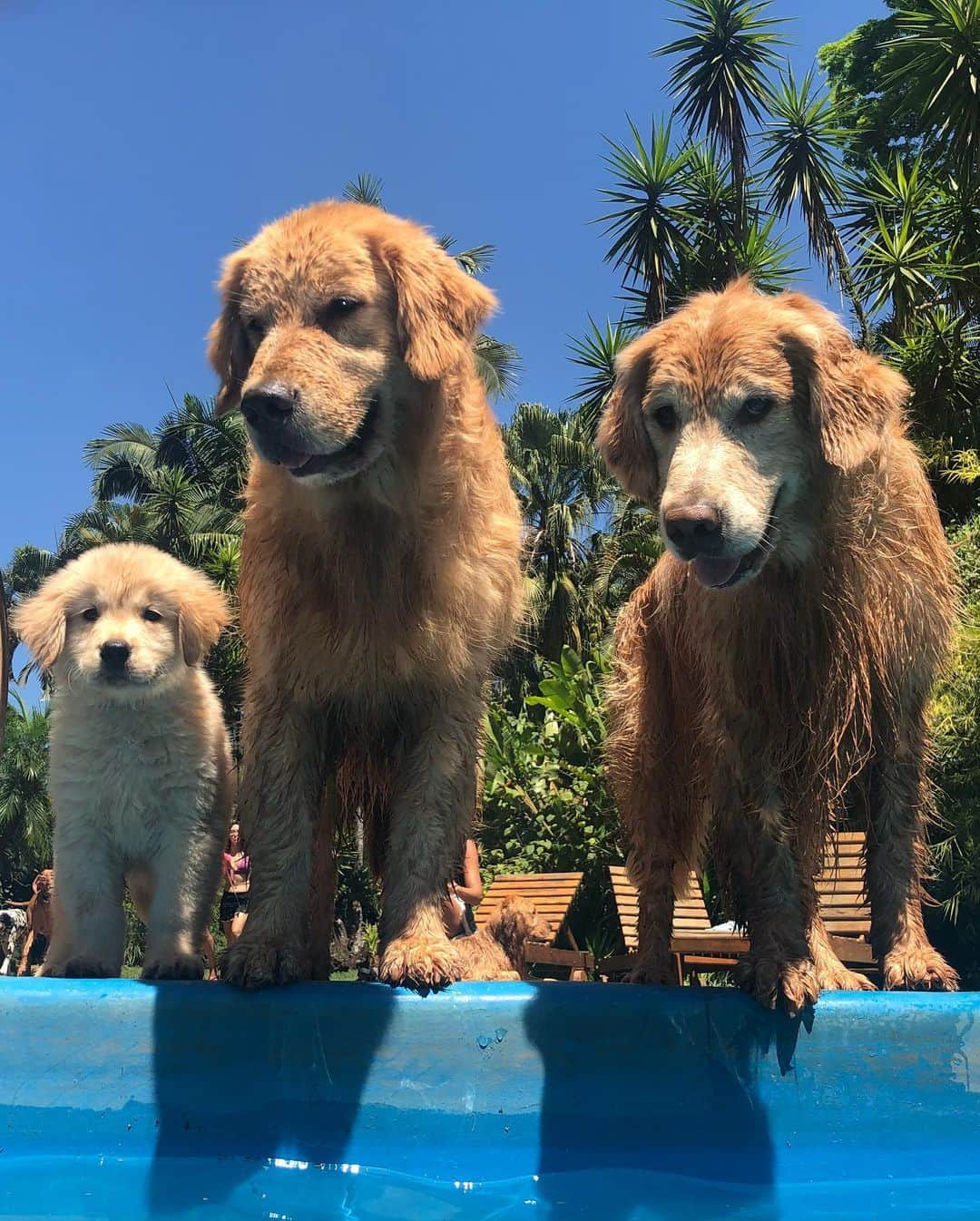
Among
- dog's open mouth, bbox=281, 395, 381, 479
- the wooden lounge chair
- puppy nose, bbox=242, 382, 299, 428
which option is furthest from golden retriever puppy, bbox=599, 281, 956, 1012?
puppy nose, bbox=242, 382, 299, 428

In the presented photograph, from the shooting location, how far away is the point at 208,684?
4539mm

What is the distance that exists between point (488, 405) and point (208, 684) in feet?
5.51

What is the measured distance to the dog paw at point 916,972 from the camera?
3.51 m

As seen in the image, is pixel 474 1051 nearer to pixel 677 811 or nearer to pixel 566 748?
pixel 677 811

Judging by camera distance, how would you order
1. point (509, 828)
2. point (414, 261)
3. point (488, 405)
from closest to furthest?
point (414, 261)
point (488, 405)
point (509, 828)

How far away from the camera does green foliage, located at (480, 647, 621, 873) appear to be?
1166cm

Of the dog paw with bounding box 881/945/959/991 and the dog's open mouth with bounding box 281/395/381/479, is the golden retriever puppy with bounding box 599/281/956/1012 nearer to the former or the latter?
the dog paw with bounding box 881/945/959/991

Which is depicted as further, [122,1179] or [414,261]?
[414,261]

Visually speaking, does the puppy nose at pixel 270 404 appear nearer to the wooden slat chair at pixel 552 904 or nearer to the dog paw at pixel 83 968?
the dog paw at pixel 83 968

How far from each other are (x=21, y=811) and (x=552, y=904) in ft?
79.1

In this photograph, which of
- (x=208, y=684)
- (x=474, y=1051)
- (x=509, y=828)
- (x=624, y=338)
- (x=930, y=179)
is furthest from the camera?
(x=624, y=338)

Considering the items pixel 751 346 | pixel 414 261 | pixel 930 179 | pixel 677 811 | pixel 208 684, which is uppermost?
pixel 930 179

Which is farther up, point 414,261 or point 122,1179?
point 414,261

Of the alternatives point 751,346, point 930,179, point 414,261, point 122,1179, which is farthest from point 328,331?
point 930,179
